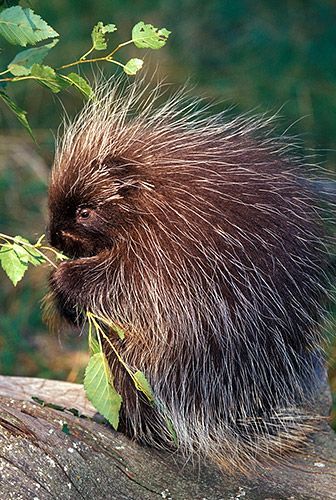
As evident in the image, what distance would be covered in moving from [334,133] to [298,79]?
35cm

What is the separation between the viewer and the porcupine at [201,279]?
2146 millimetres

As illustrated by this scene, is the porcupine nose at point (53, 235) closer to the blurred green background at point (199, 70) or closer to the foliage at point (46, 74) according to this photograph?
the foliage at point (46, 74)

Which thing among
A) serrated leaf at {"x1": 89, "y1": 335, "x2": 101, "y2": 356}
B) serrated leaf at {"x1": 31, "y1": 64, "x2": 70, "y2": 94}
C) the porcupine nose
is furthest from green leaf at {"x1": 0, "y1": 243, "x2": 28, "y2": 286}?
the porcupine nose

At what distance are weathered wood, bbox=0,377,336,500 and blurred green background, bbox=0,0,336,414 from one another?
2.03m

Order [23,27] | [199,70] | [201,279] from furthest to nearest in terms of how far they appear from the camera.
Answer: [199,70]
[201,279]
[23,27]

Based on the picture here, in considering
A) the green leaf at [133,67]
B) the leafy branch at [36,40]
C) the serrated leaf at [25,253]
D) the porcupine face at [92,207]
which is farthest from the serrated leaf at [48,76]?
the porcupine face at [92,207]

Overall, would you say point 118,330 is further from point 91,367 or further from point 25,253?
point 25,253

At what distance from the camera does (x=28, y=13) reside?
69.2 inches

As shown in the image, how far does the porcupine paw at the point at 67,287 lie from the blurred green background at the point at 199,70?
6.19 feet

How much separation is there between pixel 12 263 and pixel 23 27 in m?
0.43

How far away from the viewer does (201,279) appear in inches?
84.6

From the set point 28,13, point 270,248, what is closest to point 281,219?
point 270,248

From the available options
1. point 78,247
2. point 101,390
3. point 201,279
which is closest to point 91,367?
point 101,390

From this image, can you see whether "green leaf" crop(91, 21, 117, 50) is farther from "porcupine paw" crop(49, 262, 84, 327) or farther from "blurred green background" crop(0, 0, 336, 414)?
"blurred green background" crop(0, 0, 336, 414)
